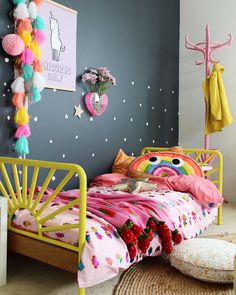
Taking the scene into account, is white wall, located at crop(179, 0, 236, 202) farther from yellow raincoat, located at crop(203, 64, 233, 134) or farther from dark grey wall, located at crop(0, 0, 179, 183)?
yellow raincoat, located at crop(203, 64, 233, 134)

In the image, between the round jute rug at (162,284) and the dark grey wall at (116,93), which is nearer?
the round jute rug at (162,284)

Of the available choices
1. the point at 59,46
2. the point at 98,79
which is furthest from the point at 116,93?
the point at 59,46

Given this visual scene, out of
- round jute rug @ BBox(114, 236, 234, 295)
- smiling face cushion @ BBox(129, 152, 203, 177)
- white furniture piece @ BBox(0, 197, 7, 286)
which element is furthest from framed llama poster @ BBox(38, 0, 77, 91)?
round jute rug @ BBox(114, 236, 234, 295)

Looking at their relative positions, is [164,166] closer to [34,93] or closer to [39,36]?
[34,93]

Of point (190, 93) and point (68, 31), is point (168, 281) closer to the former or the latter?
point (68, 31)

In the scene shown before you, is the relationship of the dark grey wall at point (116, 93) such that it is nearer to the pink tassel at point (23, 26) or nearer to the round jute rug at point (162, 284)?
the pink tassel at point (23, 26)

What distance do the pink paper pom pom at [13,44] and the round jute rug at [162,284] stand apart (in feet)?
4.79

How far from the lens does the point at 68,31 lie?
271 cm

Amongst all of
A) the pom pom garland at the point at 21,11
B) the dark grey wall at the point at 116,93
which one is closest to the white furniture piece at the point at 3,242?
the dark grey wall at the point at 116,93

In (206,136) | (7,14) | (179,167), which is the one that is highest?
(7,14)

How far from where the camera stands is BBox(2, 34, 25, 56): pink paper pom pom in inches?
85.7

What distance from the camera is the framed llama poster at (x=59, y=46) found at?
2.52m

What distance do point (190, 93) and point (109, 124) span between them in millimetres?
1351

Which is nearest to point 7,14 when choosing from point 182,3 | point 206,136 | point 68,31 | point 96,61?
point 68,31
